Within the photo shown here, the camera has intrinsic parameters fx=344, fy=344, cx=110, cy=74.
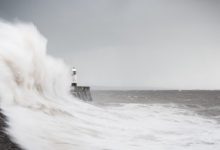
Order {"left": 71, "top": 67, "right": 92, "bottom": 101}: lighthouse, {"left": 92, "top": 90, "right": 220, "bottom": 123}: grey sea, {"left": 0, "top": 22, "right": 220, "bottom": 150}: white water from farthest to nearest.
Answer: {"left": 71, "top": 67, "right": 92, "bottom": 101}: lighthouse
{"left": 92, "top": 90, "right": 220, "bottom": 123}: grey sea
{"left": 0, "top": 22, "right": 220, "bottom": 150}: white water

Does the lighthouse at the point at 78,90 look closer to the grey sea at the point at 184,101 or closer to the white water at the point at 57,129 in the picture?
the grey sea at the point at 184,101

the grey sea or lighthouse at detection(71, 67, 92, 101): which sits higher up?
lighthouse at detection(71, 67, 92, 101)

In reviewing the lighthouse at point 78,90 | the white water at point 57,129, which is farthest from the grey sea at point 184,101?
the white water at point 57,129

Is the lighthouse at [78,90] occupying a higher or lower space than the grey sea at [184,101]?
higher

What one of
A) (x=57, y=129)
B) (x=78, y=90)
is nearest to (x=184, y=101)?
(x=78, y=90)

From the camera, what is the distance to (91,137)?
10688 millimetres

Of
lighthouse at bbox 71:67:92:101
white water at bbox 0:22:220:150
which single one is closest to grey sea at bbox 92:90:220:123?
lighthouse at bbox 71:67:92:101

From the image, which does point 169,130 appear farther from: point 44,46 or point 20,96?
point 44,46

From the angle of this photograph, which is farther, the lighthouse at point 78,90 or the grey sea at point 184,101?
the lighthouse at point 78,90

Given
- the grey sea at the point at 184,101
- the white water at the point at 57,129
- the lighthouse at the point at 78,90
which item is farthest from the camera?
the lighthouse at the point at 78,90

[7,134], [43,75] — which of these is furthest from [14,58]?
[7,134]

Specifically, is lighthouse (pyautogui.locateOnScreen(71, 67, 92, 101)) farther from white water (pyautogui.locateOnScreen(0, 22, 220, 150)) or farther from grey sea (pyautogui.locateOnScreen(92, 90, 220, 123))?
white water (pyautogui.locateOnScreen(0, 22, 220, 150))

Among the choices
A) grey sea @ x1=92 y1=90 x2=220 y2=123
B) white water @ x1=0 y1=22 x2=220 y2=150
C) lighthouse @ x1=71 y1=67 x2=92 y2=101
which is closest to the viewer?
white water @ x1=0 y1=22 x2=220 y2=150

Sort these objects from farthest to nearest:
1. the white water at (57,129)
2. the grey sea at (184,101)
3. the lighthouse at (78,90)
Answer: the lighthouse at (78,90) < the grey sea at (184,101) < the white water at (57,129)
